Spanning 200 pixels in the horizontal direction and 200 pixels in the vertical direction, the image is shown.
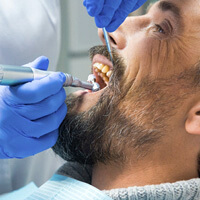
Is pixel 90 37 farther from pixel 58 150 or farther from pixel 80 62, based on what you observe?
pixel 58 150

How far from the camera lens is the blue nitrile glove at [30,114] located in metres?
1.00

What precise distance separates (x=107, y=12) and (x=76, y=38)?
1534 mm

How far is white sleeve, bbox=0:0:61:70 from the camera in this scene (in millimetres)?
1298

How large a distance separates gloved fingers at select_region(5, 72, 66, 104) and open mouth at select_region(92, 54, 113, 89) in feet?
0.92

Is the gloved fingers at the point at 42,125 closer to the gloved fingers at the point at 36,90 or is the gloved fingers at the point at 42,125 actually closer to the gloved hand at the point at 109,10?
the gloved fingers at the point at 36,90

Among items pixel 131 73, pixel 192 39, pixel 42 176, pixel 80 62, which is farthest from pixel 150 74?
pixel 80 62

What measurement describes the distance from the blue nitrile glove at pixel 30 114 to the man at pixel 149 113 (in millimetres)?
133

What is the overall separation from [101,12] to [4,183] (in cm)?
81

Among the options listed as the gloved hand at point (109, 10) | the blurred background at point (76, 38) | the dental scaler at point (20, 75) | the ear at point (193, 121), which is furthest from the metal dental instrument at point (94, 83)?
the blurred background at point (76, 38)

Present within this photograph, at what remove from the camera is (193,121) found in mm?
1103

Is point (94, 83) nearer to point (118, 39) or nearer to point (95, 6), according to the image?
point (118, 39)

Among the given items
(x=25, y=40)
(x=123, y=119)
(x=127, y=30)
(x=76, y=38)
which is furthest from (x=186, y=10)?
(x=76, y=38)

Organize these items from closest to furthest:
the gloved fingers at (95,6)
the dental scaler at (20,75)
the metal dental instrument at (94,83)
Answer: the dental scaler at (20,75) → the gloved fingers at (95,6) → the metal dental instrument at (94,83)

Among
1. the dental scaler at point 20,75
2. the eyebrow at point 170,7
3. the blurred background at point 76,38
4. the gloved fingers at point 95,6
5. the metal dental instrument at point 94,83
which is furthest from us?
the blurred background at point 76,38
